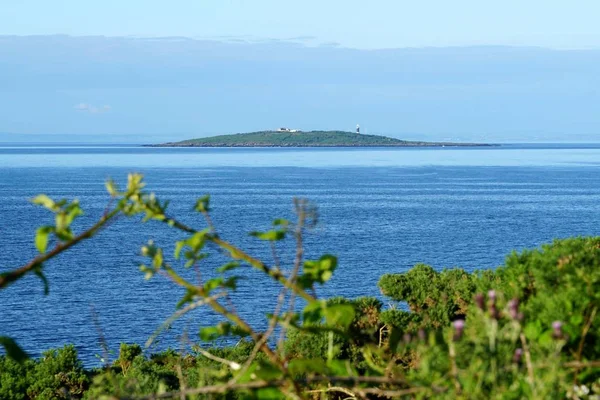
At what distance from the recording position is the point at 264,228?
77.1 meters

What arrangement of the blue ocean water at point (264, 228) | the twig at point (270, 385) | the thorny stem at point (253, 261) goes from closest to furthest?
the twig at point (270, 385), the thorny stem at point (253, 261), the blue ocean water at point (264, 228)

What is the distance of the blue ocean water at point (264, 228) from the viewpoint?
4628cm

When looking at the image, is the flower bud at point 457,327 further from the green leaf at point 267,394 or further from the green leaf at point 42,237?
the green leaf at point 42,237

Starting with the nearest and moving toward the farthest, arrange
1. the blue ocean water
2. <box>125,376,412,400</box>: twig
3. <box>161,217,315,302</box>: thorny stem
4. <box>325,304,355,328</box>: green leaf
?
<box>125,376,412,400</box>: twig < <box>161,217,315,302</box>: thorny stem < <box>325,304,355,328</box>: green leaf < the blue ocean water

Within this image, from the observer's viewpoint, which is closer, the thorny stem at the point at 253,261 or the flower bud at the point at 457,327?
the flower bud at the point at 457,327

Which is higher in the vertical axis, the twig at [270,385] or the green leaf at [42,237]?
the green leaf at [42,237]

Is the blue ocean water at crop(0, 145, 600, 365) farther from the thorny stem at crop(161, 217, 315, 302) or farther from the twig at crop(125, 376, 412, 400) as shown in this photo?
the twig at crop(125, 376, 412, 400)

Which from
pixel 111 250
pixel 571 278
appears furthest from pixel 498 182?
pixel 571 278

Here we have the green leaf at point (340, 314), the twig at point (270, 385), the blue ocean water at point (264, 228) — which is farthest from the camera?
the blue ocean water at point (264, 228)

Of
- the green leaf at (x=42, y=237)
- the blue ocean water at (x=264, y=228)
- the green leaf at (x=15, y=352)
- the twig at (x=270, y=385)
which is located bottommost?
the blue ocean water at (x=264, y=228)

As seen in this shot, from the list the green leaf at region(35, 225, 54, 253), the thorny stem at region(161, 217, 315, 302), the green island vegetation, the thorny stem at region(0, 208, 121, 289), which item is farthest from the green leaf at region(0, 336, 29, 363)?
the thorny stem at region(161, 217, 315, 302)

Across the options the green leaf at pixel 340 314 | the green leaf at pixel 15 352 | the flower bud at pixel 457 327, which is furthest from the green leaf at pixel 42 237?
the flower bud at pixel 457 327

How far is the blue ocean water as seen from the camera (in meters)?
46.3

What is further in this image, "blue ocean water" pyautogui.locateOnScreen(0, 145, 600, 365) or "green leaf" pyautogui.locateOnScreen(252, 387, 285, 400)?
"blue ocean water" pyautogui.locateOnScreen(0, 145, 600, 365)
